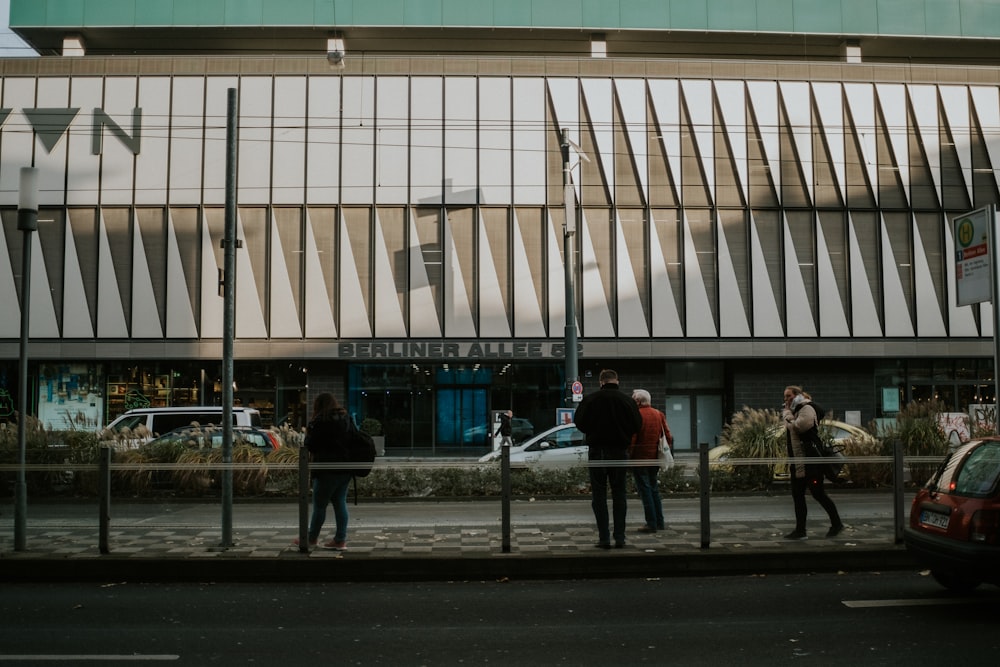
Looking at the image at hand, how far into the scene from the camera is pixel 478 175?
32.8 meters

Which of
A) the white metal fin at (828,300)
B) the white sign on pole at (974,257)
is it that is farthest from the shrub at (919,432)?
the white metal fin at (828,300)

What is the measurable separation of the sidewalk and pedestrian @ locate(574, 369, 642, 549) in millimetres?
291

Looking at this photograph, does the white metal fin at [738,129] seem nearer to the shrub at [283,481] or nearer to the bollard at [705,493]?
the bollard at [705,493]

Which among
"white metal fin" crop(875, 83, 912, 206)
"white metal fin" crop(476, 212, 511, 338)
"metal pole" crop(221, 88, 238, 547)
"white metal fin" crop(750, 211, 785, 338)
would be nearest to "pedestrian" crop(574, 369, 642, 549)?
"metal pole" crop(221, 88, 238, 547)

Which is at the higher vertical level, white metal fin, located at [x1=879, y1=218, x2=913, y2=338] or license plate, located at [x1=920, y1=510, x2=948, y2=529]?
white metal fin, located at [x1=879, y1=218, x2=913, y2=338]

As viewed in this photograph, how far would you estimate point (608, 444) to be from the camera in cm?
1002

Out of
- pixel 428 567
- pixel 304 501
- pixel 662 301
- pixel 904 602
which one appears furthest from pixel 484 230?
pixel 904 602

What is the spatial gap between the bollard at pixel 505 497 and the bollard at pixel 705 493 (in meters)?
2.07

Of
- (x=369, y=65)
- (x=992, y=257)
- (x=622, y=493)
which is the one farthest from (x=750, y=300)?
(x=622, y=493)

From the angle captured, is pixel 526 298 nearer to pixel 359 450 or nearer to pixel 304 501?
pixel 359 450

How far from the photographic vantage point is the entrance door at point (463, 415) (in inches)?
1339

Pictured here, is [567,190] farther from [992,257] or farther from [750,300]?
[992,257]

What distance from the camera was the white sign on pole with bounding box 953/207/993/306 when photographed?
452 inches

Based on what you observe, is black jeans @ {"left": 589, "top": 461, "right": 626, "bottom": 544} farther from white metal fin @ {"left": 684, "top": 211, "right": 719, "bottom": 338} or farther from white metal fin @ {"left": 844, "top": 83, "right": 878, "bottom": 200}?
white metal fin @ {"left": 844, "top": 83, "right": 878, "bottom": 200}
